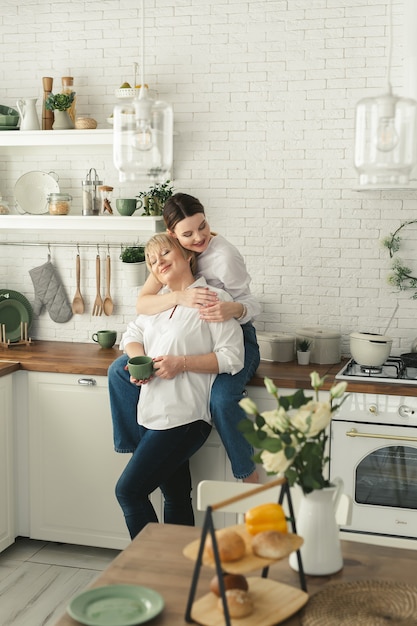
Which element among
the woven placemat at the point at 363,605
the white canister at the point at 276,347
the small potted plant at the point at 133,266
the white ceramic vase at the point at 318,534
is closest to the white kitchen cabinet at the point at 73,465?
the small potted plant at the point at 133,266

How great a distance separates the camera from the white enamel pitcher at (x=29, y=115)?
16.1ft

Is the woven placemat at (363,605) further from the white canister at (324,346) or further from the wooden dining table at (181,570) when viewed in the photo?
the white canister at (324,346)

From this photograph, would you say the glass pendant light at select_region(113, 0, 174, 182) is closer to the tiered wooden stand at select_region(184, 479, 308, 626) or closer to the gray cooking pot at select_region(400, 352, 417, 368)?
the tiered wooden stand at select_region(184, 479, 308, 626)

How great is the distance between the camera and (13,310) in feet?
17.1

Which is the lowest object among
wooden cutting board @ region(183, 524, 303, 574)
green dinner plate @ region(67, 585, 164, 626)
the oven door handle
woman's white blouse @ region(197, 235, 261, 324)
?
the oven door handle

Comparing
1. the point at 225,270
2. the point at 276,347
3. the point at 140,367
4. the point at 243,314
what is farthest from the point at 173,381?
the point at 276,347

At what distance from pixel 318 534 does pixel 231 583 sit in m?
0.34

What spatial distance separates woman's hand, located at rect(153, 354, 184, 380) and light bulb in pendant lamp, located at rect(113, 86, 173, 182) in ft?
6.29

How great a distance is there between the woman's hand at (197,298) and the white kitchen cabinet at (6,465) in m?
1.16

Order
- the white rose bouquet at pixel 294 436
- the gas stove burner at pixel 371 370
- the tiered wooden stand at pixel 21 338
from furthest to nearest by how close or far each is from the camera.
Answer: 1. the tiered wooden stand at pixel 21 338
2. the gas stove burner at pixel 371 370
3. the white rose bouquet at pixel 294 436

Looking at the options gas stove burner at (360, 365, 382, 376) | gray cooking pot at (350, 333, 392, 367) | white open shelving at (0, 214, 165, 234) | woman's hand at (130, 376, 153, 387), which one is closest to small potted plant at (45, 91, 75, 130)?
white open shelving at (0, 214, 165, 234)

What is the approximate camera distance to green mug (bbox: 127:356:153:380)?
3.80 metres

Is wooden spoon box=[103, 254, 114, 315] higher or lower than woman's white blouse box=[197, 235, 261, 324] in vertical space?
lower

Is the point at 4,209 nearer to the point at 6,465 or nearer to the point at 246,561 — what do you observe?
the point at 6,465
